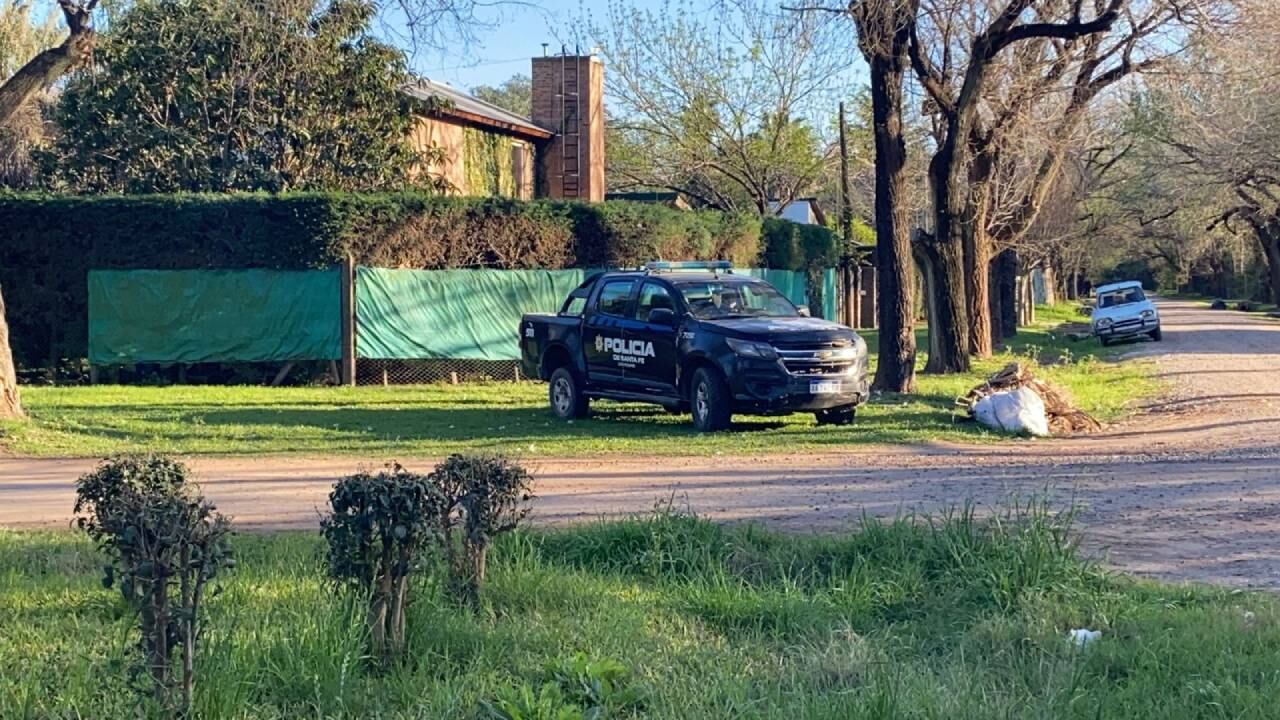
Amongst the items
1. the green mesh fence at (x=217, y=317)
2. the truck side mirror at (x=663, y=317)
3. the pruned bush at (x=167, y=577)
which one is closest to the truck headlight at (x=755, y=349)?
the truck side mirror at (x=663, y=317)

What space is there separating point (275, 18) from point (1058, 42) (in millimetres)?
15421

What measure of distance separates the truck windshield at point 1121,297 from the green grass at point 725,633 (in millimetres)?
31402

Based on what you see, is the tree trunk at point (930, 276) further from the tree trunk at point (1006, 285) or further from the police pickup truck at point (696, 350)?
the tree trunk at point (1006, 285)

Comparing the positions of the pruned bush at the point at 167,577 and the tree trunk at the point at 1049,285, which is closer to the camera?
the pruned bush at the point at 167,577

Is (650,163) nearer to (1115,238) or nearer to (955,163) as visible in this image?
(955,163)

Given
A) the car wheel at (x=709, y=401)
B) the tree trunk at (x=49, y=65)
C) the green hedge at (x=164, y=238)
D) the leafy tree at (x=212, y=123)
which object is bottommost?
the car wheel at (x=709, y=401)

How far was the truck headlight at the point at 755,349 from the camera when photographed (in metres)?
14.2

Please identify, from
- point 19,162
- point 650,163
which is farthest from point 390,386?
point 650,163

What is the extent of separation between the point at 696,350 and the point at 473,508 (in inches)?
329

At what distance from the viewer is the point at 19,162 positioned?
34656 millimetres

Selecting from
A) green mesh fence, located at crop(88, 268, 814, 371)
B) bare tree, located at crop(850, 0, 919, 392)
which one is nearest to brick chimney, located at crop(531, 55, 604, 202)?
green mesh fence, located at crop(88, 268, 814, 371)

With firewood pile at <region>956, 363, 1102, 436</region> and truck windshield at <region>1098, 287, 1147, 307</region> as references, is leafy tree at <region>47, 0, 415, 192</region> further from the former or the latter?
truck windshield at <region>1098, 287, 1147, 307</region>

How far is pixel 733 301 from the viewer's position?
15.6 meters

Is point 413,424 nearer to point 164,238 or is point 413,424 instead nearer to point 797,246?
point 164,238
